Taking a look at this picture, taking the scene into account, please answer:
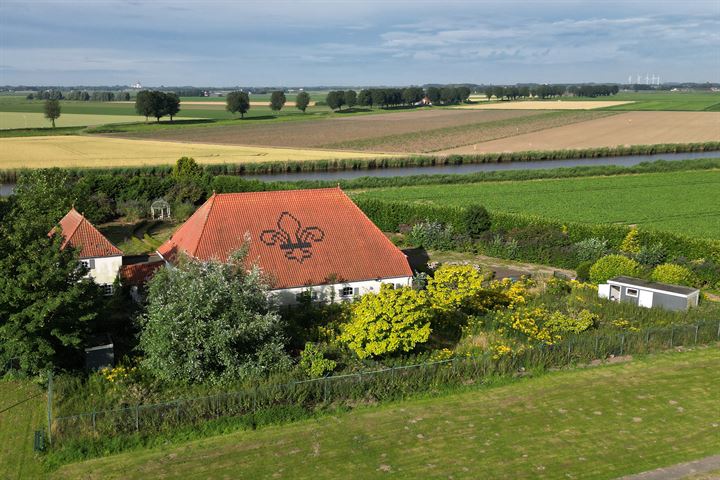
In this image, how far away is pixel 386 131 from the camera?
136250 millimetres

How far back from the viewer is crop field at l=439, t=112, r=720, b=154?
364 ft

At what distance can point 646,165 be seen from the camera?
82.1m

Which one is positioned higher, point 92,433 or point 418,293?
point 418,293

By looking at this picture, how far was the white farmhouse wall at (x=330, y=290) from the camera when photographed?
3278cm

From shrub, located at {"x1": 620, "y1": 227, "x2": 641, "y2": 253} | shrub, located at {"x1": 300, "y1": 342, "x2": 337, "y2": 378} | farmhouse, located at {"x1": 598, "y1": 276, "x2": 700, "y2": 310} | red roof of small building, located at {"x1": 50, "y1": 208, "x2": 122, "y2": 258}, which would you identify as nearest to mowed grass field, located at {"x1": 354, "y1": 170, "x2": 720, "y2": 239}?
shrub, located at {"x1": 620, "y1": 227, "x2": 641, "y2": 253}

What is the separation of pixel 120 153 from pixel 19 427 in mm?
82651

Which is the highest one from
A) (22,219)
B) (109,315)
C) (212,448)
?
(22,219)

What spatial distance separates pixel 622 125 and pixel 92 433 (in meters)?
141

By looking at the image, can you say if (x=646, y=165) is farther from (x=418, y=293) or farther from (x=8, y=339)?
(x=8, y=339)

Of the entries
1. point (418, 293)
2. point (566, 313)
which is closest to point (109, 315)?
Result: point (418, 293)

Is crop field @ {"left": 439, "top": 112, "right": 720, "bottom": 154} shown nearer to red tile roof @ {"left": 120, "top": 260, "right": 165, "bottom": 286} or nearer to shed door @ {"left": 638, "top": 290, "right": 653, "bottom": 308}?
shed door @ {"left": 638, "top": 290, "right": 653, "bottom": 308}

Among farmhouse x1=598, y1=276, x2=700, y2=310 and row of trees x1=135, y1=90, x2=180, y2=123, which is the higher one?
row of trees x1=135, y1=90, x2=180, y2=123

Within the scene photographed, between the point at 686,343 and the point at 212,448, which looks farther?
the point at 686,343

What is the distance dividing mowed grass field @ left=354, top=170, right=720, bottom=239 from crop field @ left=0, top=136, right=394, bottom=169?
32.4 metres
